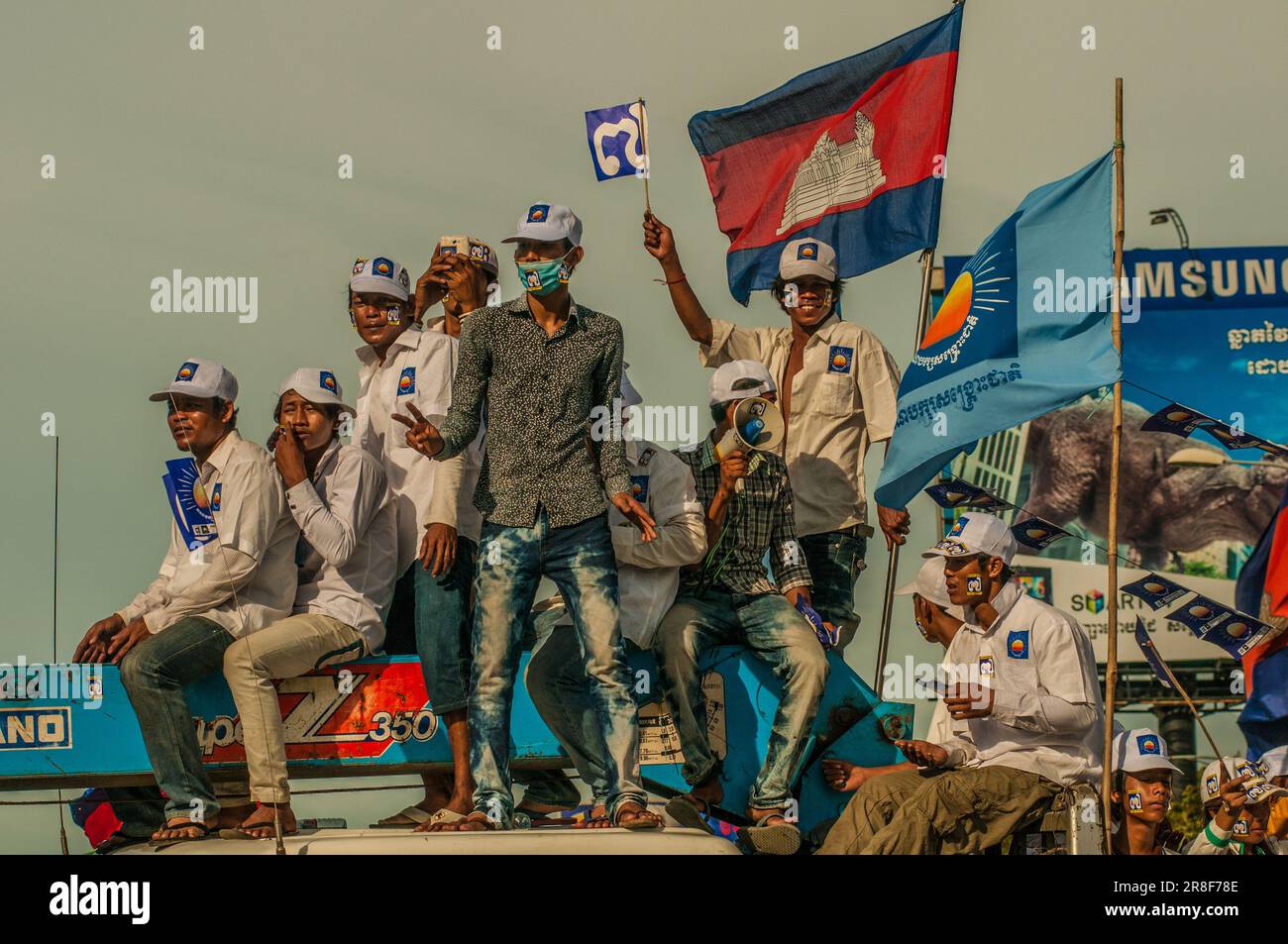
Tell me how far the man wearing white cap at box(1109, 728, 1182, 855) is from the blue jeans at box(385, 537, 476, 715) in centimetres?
356

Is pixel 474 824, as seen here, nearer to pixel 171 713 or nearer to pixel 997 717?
pixel 171 713

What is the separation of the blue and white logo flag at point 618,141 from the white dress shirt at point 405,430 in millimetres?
1312

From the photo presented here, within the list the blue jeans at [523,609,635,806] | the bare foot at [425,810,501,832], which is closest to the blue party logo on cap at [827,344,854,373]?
the blue jeans at [523,609,635,806]

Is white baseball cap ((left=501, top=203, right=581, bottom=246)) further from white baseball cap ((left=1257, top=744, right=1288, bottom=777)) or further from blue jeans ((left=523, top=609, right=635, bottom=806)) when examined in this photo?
white baseball cap ((left=1257, top=744, right=1288, bottom=777))

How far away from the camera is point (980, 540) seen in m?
10.1

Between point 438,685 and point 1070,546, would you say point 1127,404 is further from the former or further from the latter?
point 438,685

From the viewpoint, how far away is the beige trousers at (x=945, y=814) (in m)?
9.34

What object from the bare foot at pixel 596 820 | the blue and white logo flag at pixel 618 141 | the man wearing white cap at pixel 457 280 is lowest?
the bare foot at pixel 596 820

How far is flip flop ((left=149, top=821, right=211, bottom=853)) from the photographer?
9531 mm

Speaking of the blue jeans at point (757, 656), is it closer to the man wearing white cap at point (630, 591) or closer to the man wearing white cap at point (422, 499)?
the man wearing white cap at point (630, 591)

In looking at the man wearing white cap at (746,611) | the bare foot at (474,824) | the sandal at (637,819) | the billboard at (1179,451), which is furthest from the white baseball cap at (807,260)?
the billboard at (1179,451)

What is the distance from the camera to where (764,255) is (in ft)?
46.0

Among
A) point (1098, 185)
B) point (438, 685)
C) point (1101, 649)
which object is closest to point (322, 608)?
point (438, 685)
